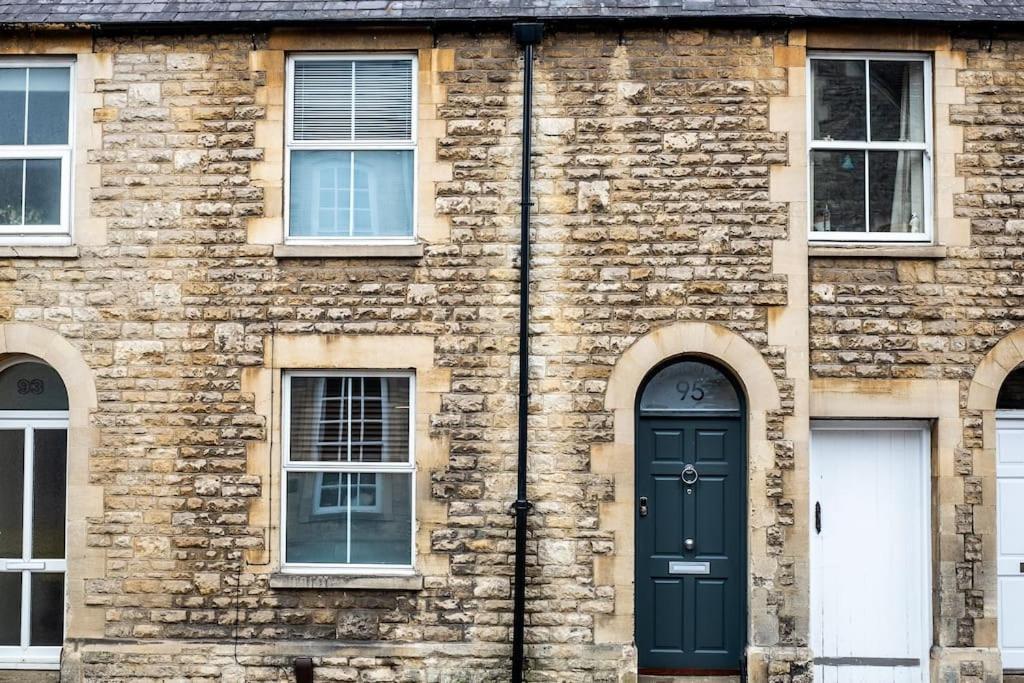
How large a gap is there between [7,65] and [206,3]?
178 centimetres

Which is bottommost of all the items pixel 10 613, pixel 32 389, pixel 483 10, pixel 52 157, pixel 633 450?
pixel 10 613

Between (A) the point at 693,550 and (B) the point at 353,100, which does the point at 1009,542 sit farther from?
(B) the point at 353,100

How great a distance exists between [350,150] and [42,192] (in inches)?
102

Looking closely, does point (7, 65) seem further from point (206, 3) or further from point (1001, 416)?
point (1001, 416)

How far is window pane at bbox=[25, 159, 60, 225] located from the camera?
28.1 feet

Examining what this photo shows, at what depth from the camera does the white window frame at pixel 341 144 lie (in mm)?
8406

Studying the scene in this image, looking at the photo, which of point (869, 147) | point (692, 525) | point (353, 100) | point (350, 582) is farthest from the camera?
point (353, 100)

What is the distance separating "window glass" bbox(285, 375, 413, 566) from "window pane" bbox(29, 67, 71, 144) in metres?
2.86

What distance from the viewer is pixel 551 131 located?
8266 mm

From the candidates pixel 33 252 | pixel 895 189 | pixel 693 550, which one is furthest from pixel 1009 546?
pixel 33 252

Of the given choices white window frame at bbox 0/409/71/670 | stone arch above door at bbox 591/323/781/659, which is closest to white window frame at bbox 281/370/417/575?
stone arch above door at bbox 591/323/781/659

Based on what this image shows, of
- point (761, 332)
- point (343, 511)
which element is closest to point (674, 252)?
point (761, 332)

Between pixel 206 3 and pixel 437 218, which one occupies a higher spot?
pixel 206 3

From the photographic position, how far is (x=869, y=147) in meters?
8.41
